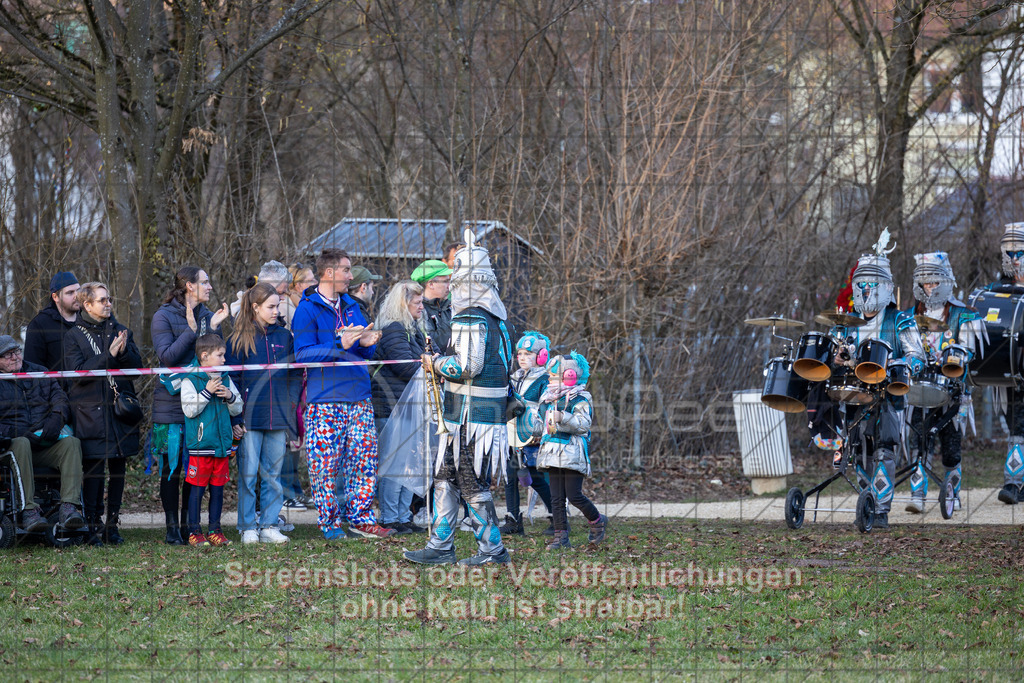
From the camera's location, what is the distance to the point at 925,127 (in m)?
15.3

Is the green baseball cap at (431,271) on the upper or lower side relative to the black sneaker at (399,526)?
upper

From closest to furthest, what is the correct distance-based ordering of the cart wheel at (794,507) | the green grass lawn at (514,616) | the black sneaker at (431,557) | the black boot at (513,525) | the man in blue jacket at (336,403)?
the green grass lawn at (514,616), the black sneaker at (431,557), the man in blue jacket at (336,403), the black boot at (513,525), the cart wheel at (794,507)

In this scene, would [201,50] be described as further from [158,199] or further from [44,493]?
[44,493]

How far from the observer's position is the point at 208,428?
23.4 ft

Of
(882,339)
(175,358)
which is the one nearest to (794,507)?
(882,339)

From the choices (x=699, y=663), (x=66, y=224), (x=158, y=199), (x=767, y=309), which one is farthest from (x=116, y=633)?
(x=767, y=309)

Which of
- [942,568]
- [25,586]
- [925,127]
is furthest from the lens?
[925,127]

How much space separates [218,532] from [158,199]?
3.93 meters

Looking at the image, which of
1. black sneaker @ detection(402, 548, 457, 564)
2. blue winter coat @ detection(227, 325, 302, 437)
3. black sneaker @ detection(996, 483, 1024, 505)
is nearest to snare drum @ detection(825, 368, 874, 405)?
black sneaker @ detection(996, 483, 1024, 505)

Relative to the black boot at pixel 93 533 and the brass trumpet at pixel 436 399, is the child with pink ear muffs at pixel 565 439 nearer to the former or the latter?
the brass trumpet at pixel 436 399

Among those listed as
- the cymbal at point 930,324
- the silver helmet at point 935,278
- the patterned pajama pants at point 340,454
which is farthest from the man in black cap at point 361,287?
the silver helmet at point 935,278

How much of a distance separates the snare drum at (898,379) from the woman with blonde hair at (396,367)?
11.1 ft

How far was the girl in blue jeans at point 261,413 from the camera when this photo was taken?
7363 mm

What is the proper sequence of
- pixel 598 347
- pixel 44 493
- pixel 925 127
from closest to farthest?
pixel 44 493
pixel 598 347
pixel 925 127
